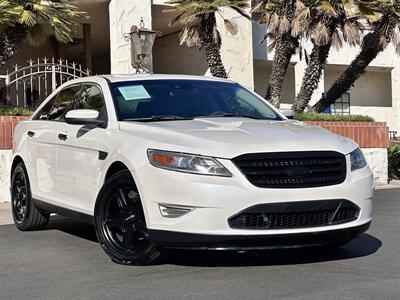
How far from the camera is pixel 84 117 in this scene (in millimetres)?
5945

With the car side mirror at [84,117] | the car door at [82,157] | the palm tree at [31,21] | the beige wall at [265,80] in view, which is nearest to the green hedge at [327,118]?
the palm tree at [31,21]

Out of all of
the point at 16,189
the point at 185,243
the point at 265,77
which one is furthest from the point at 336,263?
the point at 265,77

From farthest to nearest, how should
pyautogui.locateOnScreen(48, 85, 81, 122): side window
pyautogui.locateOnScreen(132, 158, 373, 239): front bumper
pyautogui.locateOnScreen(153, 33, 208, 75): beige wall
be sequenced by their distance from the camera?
pyautogui.locateOnScreen(153, 33, 208, 75): beige wall
pyautogui.locateOnScreen(48, 85, 81, 122): side window
pyautogui.locateOnScreen(132, 158, 373, 239): front bumper

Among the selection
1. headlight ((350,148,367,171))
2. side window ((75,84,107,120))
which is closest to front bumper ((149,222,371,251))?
headlight ((350,148,367,171))

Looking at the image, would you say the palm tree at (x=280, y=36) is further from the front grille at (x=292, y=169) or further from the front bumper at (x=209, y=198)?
the front bumper at (x=209, y=198)

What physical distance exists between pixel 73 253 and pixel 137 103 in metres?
1.63

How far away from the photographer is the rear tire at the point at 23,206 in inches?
295

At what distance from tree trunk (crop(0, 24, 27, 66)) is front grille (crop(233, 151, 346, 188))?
1134cm

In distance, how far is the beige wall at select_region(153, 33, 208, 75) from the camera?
20.9 m

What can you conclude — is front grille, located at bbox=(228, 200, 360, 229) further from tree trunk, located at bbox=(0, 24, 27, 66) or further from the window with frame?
the window with frame

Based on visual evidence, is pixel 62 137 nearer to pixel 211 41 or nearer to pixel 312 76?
pixel 211 41

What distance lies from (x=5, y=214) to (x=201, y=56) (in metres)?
12.3

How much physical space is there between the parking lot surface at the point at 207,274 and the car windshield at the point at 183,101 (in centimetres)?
133

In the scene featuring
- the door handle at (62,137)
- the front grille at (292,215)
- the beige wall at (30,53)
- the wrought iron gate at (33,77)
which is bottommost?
the front grille at (292,215)
